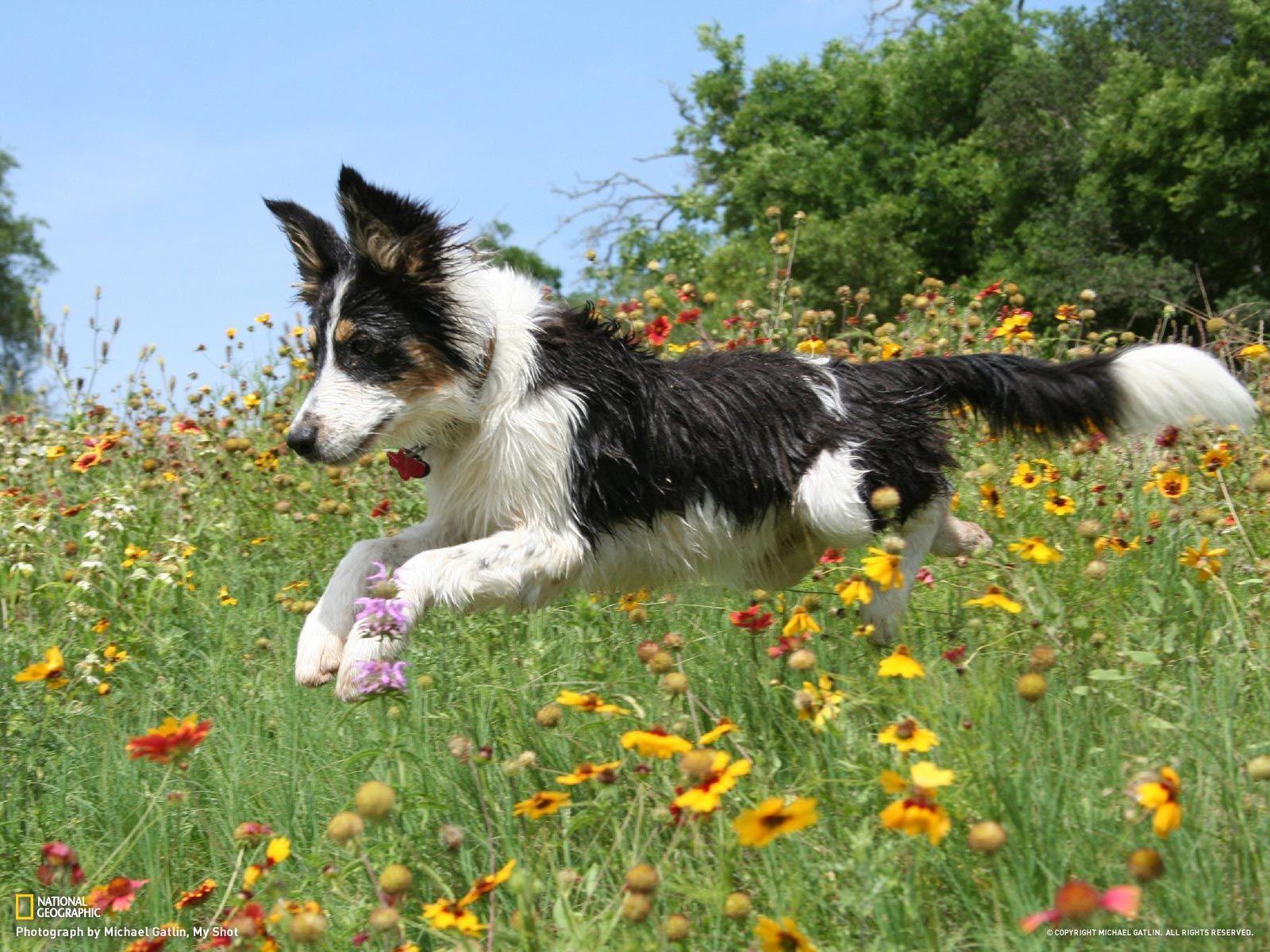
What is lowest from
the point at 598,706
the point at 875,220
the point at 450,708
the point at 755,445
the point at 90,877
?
the point at 90,877

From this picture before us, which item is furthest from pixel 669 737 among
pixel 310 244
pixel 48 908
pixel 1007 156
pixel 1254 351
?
pixel 1007 156

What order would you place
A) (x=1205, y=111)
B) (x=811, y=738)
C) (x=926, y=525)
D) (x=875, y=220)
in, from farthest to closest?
(x=875, y=220), (x=1205, y=111), (x=926, y=525), (x=811, y=738)

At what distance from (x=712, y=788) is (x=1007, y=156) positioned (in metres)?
29.5

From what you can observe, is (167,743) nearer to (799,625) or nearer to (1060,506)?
(799,625)

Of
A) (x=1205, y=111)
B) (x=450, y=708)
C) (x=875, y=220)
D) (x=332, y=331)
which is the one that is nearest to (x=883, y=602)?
(x=450, y=708)

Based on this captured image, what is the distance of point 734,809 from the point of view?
264cm

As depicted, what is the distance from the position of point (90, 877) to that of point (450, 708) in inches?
40.9

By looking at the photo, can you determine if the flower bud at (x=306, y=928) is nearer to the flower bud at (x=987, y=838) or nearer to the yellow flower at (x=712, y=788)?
the yellow flower at (x=712, y=788)

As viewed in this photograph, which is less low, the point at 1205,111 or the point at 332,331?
the point at 1205,111

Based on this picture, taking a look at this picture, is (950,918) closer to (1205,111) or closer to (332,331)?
(332,331)

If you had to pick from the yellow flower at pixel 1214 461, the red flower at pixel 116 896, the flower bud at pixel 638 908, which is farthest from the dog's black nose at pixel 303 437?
the yellow flower at pixel 1214 461

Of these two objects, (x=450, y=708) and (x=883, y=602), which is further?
(x=883, y=602)

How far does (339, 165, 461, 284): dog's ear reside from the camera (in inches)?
148

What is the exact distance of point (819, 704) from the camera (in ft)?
8.43
